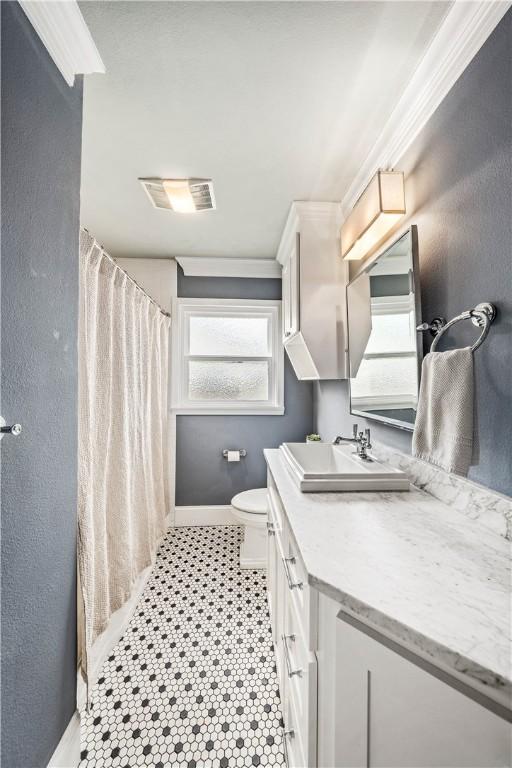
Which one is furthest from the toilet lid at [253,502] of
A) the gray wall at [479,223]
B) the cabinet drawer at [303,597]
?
the gray wall at [479,223]

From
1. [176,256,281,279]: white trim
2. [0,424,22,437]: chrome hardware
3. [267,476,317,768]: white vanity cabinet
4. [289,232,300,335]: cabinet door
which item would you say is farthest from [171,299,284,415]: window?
[0,424,22,437]: chrome hardware

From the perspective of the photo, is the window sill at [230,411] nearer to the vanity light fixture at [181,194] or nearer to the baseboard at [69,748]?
the vanity light fixture at [181,194]

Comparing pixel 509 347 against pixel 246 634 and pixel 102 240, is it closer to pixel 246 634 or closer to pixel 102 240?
pixel 246 634

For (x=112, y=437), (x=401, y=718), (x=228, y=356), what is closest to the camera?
(x=401, y=718)

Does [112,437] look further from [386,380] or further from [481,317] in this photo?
[481,317]

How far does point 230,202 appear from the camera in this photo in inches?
83.0

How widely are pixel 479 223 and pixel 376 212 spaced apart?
0.55 metres

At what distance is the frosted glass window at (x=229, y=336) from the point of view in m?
3.14

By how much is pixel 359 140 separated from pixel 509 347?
4.19 ft

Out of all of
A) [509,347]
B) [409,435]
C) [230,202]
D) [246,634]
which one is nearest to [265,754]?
[246,634]

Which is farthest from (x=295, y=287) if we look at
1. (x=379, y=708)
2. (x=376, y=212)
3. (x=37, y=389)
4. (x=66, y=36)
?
(x=379, y=708)

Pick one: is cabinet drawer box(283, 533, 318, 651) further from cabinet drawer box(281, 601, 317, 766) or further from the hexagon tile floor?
the hexagon tile floor

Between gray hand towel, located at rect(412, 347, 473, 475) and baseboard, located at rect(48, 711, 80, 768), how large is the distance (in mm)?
1507

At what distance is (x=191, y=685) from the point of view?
1425mm
